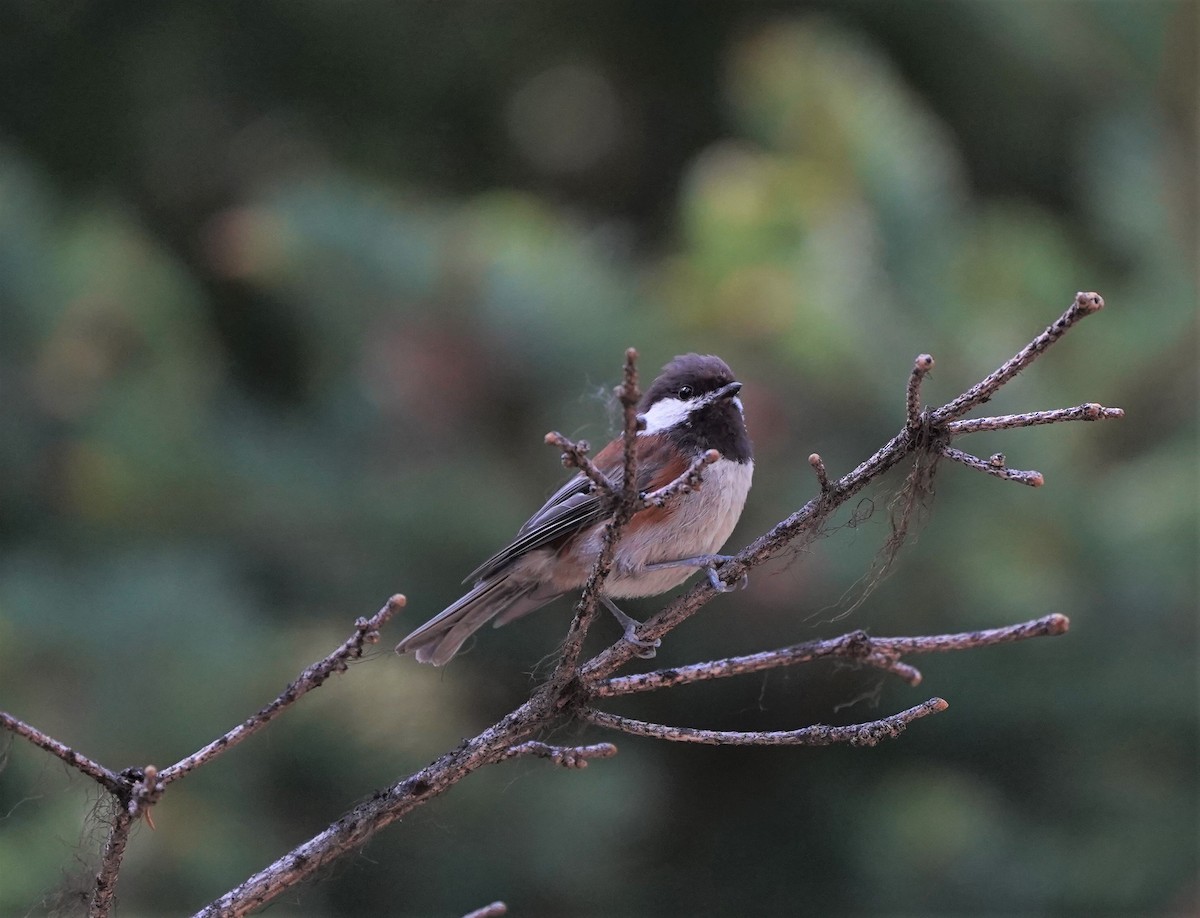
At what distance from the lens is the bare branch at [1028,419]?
1378mm

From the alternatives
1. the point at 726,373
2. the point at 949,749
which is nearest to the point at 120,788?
the point at 726,373

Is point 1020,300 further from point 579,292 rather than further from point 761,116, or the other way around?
point 579,292

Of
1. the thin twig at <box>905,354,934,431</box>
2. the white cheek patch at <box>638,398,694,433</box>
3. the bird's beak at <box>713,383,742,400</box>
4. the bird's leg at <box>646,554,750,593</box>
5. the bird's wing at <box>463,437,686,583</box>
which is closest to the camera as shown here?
the thin twig at <box>905,354,934,431</box>

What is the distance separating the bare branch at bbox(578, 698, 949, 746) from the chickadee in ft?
2.76

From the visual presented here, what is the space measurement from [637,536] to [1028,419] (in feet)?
3.98

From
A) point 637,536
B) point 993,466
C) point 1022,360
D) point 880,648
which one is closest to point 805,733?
point 880,648

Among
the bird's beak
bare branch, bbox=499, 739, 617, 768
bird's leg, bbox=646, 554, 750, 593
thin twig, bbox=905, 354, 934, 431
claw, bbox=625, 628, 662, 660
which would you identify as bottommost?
bare branch, bbox=499, 739, 617, 768

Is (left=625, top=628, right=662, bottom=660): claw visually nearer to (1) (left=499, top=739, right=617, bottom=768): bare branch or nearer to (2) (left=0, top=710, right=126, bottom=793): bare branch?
(1) (left=499, top=739, right=617, bottom=768): bare branch

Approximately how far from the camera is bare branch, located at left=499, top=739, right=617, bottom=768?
4.56 feet

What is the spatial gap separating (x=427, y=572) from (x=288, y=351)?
1.50 metres

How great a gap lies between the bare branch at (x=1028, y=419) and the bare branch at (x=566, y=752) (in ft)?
1.92

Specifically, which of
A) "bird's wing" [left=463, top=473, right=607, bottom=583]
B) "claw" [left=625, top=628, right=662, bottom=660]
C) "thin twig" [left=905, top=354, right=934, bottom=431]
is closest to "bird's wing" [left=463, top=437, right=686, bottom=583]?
"bird's wing" [left=463, top=473, right=607, bottom=583]

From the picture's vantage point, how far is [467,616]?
2555mm

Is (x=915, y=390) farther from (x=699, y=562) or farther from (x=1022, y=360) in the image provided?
(x=699, y=562)
